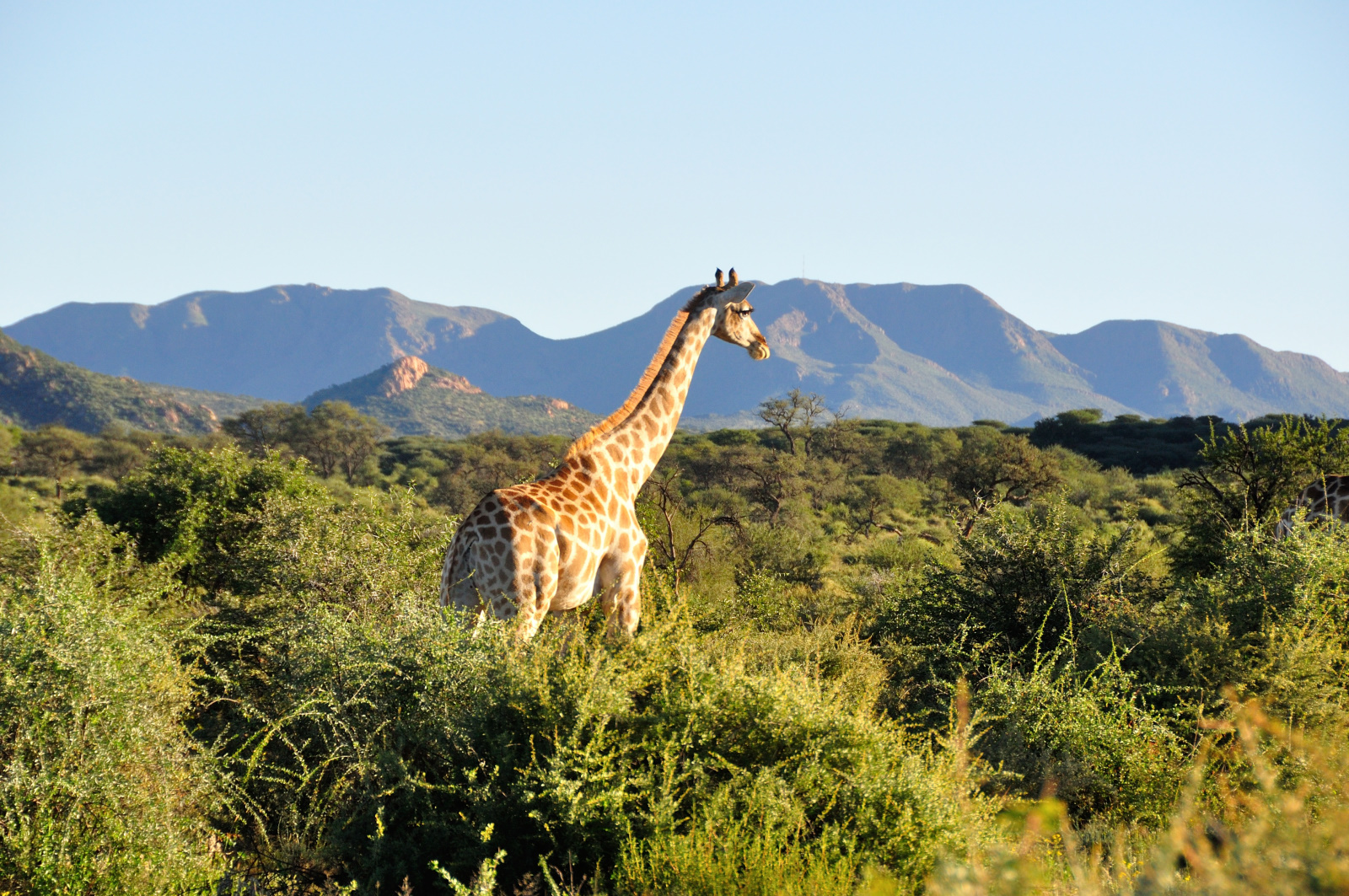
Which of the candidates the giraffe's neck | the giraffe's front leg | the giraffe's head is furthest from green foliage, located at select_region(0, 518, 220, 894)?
the giraffe's head

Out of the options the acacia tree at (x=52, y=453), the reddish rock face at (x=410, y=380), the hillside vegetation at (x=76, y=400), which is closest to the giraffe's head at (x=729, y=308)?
the acacia tree at (x=52, y=453)

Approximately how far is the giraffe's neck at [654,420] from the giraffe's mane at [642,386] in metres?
0.03

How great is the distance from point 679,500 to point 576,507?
1061 centimetres

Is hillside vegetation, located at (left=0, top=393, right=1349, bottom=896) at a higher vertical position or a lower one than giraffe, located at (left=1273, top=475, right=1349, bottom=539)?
lower

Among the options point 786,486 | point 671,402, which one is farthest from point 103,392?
point 671,402

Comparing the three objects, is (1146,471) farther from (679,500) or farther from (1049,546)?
(1049,546)

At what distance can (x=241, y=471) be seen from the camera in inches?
443

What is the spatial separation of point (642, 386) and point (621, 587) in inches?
75.8

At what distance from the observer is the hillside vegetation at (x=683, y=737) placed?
148 inches

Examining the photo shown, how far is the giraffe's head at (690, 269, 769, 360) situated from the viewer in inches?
314

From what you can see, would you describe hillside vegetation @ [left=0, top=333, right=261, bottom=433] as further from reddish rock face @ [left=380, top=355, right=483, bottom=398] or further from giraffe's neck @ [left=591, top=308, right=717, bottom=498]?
giraffe's neck @ [left=591, top=308, right=717, bottom=498]

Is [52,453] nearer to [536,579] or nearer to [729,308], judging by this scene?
[729,308]

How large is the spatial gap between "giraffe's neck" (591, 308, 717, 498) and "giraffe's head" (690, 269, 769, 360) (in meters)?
0.07

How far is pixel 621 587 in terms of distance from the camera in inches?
266
